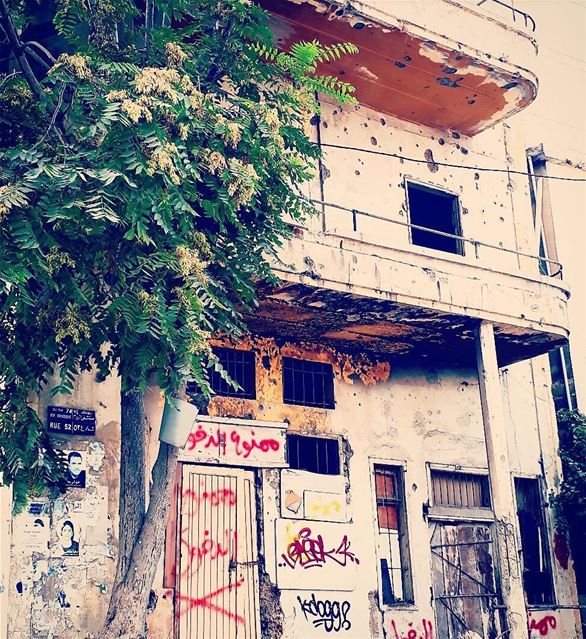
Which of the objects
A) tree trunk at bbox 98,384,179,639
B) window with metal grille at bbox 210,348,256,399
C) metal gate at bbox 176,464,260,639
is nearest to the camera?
tree trunk at bbox 98,384,179,639

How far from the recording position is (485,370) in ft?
35.6

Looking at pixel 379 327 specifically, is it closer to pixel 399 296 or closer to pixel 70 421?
pixel 399 296

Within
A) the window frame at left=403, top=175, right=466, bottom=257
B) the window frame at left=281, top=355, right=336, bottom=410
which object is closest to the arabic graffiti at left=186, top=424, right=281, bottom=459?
the window frame at left=281, top=355, right=336, bottom=410

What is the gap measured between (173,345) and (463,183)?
7.14m

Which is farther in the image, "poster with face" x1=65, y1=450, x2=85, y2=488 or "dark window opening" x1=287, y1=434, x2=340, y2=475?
"dark window opening" x1=287, y1=434, x2=340, y2=475

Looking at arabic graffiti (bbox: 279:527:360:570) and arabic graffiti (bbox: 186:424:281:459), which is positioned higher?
arabic graffiti (bbox: 186:424:281:459)

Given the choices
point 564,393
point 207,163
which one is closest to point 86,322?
point 207,163

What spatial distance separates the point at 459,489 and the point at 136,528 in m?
6.34

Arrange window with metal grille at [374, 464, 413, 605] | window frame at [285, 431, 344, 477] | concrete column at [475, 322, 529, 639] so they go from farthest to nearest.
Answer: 1. window with metal grille at [374, 464, 413, 605]
2. window frame at [285, 431, 344, 477]
3. concrete column at [475, 322, 529, 639]

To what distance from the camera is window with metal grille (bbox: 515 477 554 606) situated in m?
12.7

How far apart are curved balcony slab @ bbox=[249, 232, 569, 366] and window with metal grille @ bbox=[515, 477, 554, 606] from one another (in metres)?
2.16

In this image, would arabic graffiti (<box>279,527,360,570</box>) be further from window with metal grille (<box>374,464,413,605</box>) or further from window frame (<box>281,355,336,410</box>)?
window frame (<box>281,355,336,410</box>)

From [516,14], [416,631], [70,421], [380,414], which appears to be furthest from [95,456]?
[516,14]

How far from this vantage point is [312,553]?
35.3 ft
